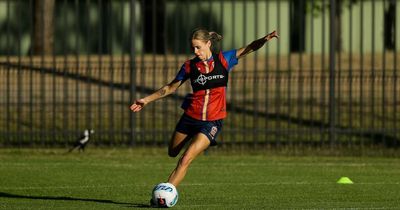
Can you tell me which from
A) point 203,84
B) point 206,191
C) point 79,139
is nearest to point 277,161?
point 79,139

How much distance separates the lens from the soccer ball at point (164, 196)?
12.7 m

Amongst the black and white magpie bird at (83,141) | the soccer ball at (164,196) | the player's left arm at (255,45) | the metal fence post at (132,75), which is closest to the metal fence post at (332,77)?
the metal fence post at (132,75)

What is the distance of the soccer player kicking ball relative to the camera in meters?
13.3

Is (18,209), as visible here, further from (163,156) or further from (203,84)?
(163,156)

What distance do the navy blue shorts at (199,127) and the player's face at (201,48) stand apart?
69cm

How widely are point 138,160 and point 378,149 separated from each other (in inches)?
172

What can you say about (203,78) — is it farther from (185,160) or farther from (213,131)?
(185,160)

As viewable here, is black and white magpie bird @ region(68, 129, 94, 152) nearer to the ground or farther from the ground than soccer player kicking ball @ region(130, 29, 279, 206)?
nearer to the ground

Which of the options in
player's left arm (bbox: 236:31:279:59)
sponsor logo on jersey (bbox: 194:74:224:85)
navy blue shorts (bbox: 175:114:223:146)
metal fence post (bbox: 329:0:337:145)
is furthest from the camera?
metal fence post (bbox: 329:0:337:145)

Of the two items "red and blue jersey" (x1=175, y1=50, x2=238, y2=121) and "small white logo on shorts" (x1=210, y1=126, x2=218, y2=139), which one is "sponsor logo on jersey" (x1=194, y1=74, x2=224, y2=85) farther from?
"small white logo on shorts" (x1=210, y1=126, x2=218, y2=139)

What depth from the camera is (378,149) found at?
70.2 ft

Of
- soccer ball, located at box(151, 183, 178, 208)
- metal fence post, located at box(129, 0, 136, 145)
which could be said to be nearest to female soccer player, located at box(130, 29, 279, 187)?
soccer ball, located at box(151, 183, 178, 208)

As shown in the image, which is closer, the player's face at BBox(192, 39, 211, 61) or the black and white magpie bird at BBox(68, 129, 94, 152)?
the player's face at BBox(192, 39, 211, 61)

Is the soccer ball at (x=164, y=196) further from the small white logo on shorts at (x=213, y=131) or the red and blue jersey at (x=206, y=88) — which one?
the red and blue jersey at (x=206, y=88)
